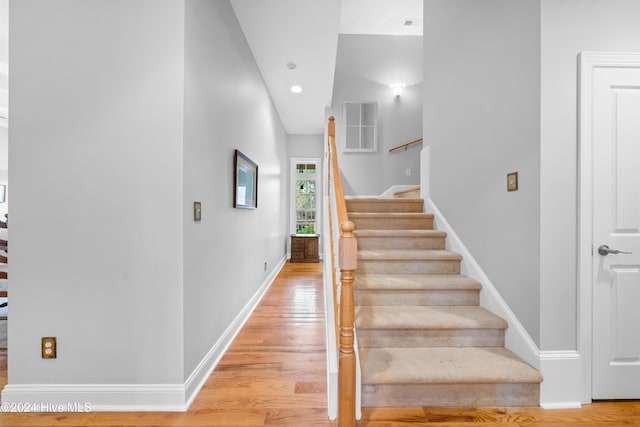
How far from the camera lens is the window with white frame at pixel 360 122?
556 cm

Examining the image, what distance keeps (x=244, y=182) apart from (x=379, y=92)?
384 centimetres

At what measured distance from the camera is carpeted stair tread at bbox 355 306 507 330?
1926 mm

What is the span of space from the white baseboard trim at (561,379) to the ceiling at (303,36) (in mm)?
3043

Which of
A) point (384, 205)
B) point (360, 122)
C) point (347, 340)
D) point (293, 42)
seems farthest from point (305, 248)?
point (347, 340)

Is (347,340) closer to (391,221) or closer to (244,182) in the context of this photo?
(391,221)

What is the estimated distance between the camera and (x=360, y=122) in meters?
5.57

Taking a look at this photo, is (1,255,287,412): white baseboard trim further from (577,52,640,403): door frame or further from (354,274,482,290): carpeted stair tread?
(577,52,640,403): door frame

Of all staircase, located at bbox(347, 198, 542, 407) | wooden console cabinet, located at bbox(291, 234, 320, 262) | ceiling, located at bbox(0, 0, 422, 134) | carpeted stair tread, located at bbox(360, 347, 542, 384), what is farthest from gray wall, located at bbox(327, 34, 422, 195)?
carpeted stair tread, located at bbox(360, 347, 542, 384)

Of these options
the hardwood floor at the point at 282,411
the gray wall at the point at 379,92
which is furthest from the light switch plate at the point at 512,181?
the gray wall at the point at 379,92

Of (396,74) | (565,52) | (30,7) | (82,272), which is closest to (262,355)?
(82,272)

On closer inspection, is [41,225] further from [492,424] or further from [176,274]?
[492,424]

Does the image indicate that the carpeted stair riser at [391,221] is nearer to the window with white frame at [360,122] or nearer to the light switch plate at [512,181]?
the light switch plate at [512,181]

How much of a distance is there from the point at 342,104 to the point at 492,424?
17.1 ft

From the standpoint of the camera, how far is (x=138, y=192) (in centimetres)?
166
